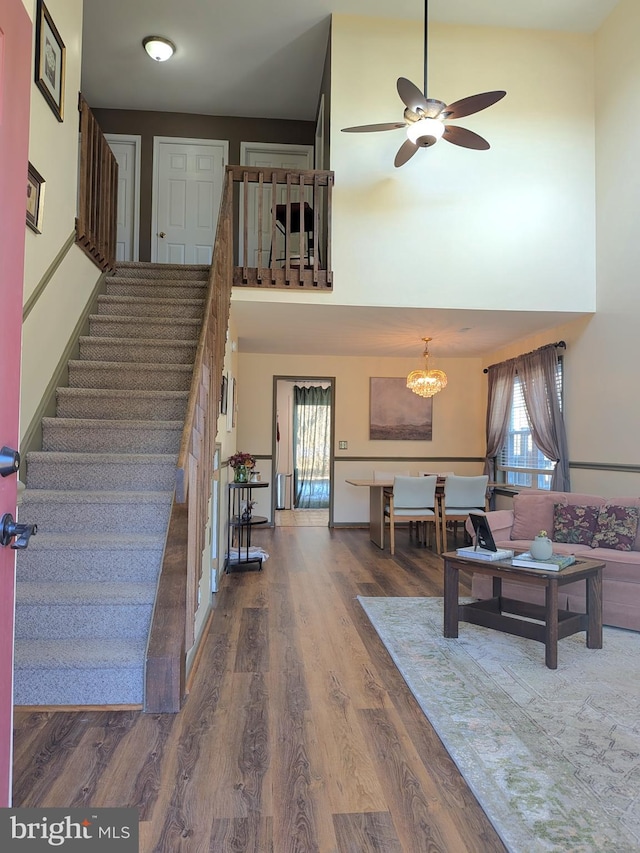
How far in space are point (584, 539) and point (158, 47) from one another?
6.18 metres

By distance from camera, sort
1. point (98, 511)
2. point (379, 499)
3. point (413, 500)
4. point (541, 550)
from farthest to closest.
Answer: point (379, 499), point (413, 500), point (541, 550), point (98, 511)

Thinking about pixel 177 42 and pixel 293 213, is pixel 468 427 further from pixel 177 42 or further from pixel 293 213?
pixel 177 42

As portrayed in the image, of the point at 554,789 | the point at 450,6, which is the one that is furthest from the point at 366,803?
the point at 450,6

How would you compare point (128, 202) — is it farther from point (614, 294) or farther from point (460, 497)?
point (614, 294)

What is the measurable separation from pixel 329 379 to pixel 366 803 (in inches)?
257

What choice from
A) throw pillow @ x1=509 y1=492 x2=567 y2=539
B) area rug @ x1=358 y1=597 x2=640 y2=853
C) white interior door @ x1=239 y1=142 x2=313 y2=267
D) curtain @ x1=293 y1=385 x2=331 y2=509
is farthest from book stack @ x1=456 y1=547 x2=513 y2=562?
curtain @ x1=293 y1=385 x2=331 y2=509

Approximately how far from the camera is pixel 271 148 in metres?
A: 7.08

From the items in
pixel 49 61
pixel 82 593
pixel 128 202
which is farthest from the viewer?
pixel 128 202

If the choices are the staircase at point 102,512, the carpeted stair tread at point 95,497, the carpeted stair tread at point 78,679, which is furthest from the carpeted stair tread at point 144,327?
the carpeted stair tread at point 78,679

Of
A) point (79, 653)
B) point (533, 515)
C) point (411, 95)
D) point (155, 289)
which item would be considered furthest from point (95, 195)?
point (533, 515)

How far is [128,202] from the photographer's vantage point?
6.84m

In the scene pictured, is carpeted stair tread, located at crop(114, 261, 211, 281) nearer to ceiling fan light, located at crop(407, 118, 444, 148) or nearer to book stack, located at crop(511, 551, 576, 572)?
ceiling fan light, located at crop(407, 118, 444, 148)

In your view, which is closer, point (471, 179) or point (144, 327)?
point (144, 327)

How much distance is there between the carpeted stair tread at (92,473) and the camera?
3326mm
